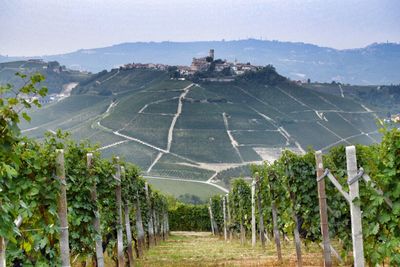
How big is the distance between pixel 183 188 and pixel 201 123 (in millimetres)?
40783

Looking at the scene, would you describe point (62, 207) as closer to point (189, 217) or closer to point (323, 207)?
point (323, 207)

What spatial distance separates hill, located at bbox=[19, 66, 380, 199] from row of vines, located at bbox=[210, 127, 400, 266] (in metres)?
72.0

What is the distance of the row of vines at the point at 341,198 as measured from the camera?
23.4 ft

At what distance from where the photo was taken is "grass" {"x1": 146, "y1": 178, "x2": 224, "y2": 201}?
8900cm

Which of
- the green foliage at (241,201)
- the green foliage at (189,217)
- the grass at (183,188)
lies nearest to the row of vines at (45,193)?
the green foliage at (241,201)

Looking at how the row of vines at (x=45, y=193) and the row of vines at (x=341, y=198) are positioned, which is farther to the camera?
the row of vines at (x=341, y=198)

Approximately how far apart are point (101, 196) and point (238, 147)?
105 metres

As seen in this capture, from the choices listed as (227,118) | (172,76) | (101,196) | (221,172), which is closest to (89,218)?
(101,196)

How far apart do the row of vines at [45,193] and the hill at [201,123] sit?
7648cm

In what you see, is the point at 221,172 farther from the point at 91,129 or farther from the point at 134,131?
the point at 91,129

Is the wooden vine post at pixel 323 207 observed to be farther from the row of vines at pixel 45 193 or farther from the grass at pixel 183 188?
the grass at pixel 183 188

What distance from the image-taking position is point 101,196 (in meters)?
12.7

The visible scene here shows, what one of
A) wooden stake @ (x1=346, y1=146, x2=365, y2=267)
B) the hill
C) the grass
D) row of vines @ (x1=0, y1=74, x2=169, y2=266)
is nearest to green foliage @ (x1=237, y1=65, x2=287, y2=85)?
the hill

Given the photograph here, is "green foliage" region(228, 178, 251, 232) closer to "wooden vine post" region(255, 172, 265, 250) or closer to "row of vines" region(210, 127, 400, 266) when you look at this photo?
"row of vines" region(210, 127, 400, 266)
